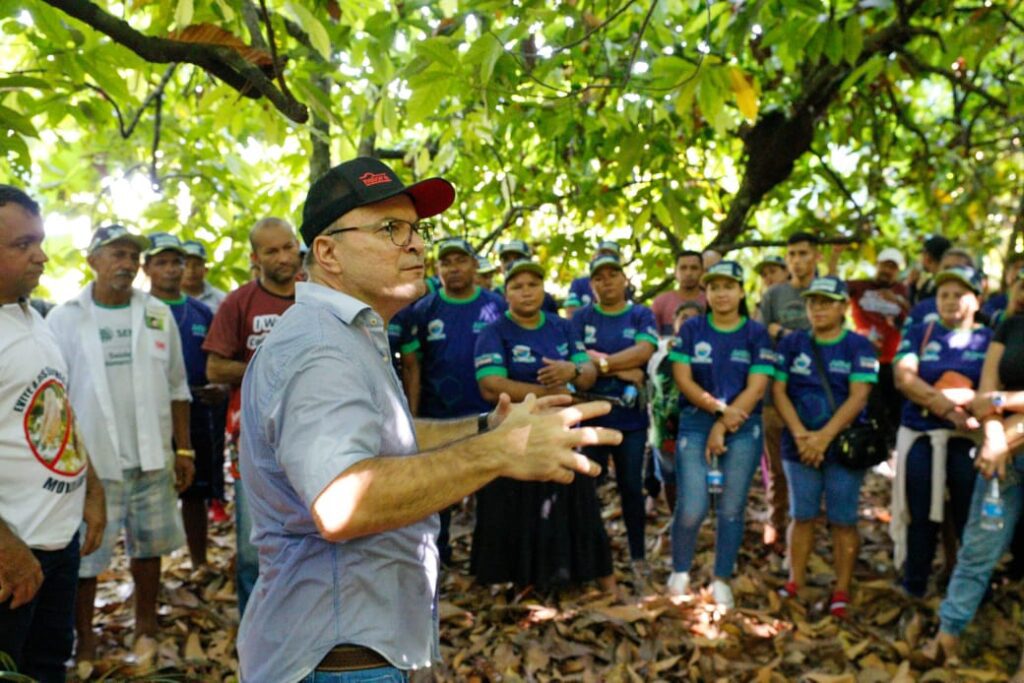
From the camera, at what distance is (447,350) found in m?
5.59

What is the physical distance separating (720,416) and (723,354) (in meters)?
0.42

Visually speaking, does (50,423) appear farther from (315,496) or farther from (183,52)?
(315,496)

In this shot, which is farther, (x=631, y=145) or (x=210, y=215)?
(x=210, y=215)

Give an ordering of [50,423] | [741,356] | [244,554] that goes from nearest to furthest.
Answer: [50,423] < [244,554] < [741,356]

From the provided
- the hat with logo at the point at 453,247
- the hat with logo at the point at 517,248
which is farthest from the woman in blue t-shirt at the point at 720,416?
the hat with logo at the point at 517,248

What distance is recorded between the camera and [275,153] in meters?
7.91

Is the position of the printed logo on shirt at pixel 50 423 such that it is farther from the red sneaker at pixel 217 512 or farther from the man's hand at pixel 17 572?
the red sneaker at pixel 217 512

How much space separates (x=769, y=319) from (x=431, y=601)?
19.0 feet

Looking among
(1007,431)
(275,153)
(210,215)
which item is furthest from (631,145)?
(275,153)

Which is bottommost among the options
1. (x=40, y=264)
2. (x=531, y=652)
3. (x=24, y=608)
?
(x=531, y=652)

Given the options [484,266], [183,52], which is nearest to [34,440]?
[183,52]

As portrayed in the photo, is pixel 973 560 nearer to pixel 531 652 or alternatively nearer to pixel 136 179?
pixel 531 652

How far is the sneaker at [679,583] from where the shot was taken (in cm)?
536

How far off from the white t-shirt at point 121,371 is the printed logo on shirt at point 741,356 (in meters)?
3.65
